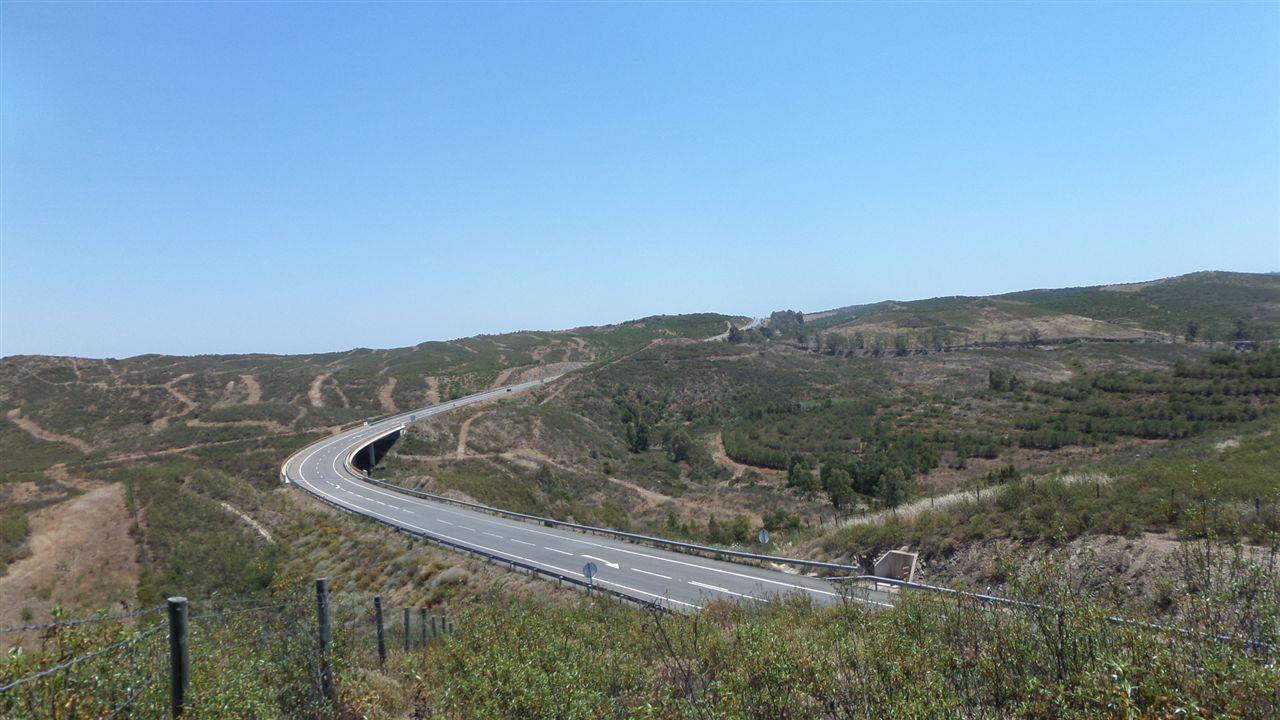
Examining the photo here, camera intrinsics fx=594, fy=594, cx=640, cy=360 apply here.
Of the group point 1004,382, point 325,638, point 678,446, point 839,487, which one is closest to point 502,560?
point 325,638

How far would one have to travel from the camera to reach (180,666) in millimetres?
5113

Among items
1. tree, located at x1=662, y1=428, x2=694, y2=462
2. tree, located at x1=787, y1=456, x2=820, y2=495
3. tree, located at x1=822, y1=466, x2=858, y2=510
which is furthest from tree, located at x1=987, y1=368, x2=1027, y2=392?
tree, located at x1=662, y1=428, x2=694, y2=462

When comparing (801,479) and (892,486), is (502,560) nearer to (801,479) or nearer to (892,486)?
(892,486)

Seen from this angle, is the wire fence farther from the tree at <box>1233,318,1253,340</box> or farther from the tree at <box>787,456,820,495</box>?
the tree at <box>1233,318,1253,340</box>

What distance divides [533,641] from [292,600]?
9.84ft

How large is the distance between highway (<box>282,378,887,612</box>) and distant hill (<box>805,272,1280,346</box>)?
90.5m

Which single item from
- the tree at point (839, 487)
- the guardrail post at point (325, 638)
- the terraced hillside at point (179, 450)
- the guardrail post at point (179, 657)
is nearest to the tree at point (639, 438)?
the tree at point (839, 487)

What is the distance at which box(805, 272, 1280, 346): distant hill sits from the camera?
85.3 m

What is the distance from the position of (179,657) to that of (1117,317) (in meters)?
135

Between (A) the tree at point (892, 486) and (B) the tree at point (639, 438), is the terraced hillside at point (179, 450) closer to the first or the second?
(B) the tree at point (639, 438)

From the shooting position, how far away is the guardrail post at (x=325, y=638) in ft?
21.7

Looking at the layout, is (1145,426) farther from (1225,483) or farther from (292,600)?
(292,600)

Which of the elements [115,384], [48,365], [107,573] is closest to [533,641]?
[107,573]

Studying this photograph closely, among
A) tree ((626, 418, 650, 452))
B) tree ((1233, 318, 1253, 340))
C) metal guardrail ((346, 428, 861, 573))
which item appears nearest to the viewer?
metal guardrail ((346, 428, 861, 573))
